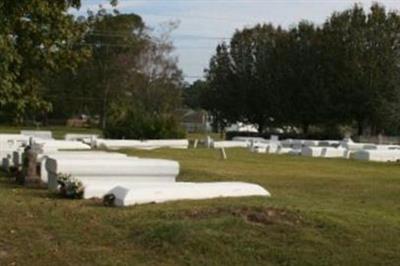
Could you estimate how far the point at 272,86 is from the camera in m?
67.9

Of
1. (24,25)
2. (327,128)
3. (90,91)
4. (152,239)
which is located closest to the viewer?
(152,239)

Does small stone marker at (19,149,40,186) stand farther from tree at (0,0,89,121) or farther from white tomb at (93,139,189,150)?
white tomb at (93,139,189,150)

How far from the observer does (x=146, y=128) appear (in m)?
46.2

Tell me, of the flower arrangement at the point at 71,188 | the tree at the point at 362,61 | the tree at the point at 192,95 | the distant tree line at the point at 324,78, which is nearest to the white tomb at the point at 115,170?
the flower arrangement at the point at 71,188

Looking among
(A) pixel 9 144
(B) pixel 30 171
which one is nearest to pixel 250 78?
(A) pixel 9 144

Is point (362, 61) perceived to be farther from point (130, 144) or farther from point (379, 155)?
point (379, 155)

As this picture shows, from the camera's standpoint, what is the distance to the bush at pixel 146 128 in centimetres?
4600

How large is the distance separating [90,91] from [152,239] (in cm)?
7679

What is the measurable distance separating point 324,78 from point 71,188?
5299cm

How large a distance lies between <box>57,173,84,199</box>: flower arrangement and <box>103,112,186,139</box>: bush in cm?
3174

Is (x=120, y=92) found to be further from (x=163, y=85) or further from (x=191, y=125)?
(x=191, y=125)

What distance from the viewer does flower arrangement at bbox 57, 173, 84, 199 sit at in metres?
13.4

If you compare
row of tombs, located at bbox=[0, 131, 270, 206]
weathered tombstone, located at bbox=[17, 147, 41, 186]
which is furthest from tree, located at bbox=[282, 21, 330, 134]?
weathered tombstone, located at bbox=[17, 147, 41, 186]

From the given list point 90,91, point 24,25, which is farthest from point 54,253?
point 90,91
